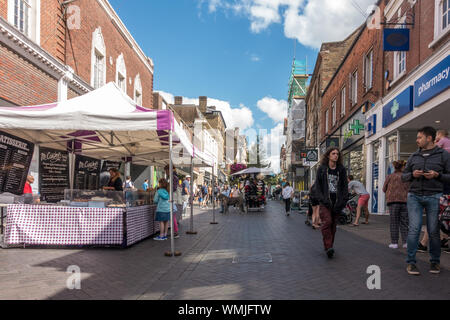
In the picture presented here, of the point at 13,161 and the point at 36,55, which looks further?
the point at 36,55

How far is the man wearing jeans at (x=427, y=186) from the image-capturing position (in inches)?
200

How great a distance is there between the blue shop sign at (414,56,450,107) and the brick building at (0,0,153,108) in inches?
475

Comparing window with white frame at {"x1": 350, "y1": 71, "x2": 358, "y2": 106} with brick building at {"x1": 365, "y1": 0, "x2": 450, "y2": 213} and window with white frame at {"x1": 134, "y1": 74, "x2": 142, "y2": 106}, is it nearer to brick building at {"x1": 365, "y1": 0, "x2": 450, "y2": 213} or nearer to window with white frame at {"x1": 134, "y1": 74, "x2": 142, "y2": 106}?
brick building at {"x1": 365, "y1": 0, "x2": 450, "y2": 213}

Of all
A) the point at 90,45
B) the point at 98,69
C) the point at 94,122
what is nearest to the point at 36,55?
the point at 90,45

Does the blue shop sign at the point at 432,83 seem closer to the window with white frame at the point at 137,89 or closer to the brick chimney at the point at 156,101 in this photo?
the window with white frame at the point at 137,89

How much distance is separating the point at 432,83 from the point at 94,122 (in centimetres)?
910

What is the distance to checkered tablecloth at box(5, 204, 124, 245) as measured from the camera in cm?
759

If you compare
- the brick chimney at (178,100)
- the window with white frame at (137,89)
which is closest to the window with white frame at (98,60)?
the window with white frame at (137,89)

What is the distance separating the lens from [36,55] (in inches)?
530

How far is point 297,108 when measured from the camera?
49.3m

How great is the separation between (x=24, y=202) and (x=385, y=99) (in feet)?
44.8

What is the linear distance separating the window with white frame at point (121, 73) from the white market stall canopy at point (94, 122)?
12884 millimetres

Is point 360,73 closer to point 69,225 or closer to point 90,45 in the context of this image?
point 90,45
